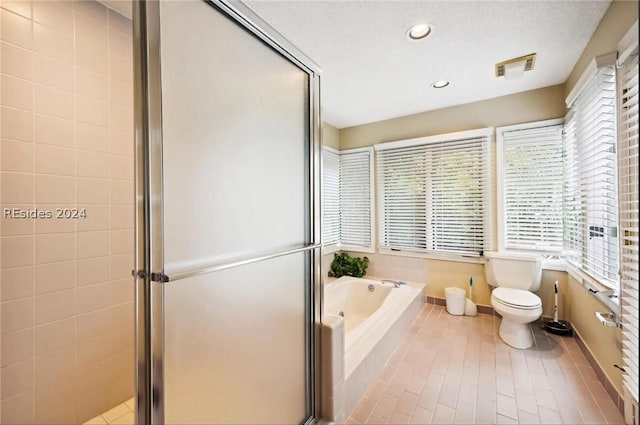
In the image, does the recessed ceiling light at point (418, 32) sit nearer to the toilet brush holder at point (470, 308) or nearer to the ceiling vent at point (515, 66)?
the ceiling vent at point (515, 66)

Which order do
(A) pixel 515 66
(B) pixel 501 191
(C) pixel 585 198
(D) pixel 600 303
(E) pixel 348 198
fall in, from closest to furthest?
(D) pixel 600 303, (C) pixel 585 198, (A) pixel 515 66, (B) pixel 501 191, (E) pixel 348 198

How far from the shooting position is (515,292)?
8.47ft

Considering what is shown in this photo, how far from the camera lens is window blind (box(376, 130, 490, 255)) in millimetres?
3139

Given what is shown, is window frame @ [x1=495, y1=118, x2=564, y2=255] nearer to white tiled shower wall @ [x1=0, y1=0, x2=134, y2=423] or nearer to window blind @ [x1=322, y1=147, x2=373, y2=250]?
window blind @ [x1=322, y1=147, x2=373, y2=250]

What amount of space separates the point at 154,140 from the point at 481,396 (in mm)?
2304

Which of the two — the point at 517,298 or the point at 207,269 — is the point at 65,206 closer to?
the point at 207,269

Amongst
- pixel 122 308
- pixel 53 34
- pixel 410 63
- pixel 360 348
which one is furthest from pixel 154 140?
pixel 410 63

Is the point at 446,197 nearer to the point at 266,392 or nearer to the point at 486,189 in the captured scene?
the point at 486,189

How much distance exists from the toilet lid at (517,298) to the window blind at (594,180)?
451mm

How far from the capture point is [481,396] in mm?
1802

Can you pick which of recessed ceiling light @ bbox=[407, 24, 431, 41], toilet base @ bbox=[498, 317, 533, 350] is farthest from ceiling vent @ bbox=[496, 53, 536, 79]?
toilet base @ bbox=[498, 317, 533, 350]

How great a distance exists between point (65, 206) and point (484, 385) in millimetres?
2857

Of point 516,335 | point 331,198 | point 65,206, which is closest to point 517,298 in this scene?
point 516,335

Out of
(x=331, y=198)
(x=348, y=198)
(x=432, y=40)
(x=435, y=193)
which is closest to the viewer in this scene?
(x=432, y=40)
